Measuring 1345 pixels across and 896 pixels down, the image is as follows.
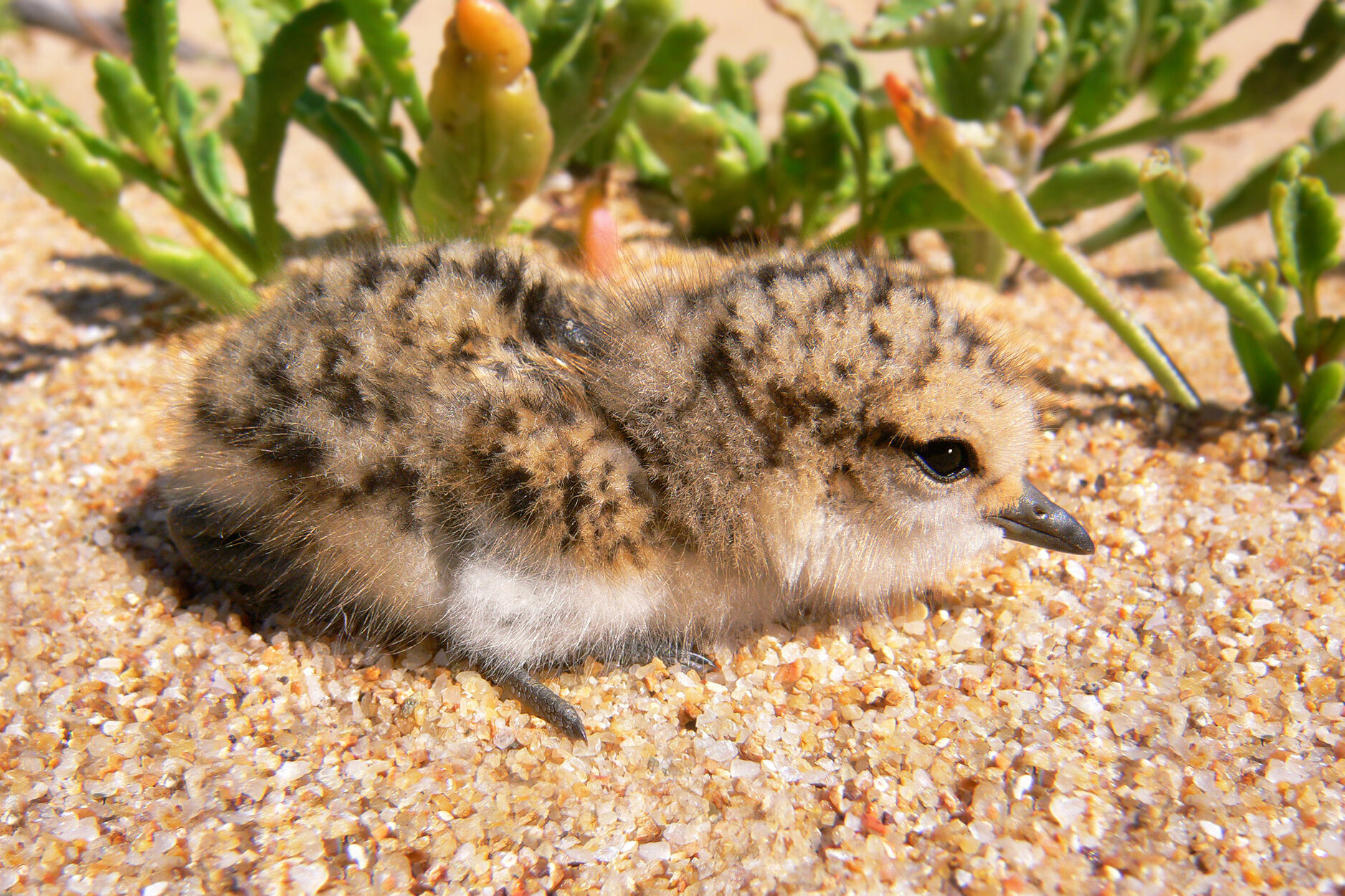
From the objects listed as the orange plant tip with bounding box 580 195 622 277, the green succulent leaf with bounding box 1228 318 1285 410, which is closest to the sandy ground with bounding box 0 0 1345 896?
the green succulent leaf with bounding box 1228 318 1285 410

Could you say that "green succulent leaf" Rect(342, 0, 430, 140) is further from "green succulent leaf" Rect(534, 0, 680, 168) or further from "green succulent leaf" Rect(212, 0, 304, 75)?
"green succulent leaf" Rect(212, 0, 304, 75)

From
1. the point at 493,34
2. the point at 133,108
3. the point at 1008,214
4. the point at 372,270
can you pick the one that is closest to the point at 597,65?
the point at 493,34

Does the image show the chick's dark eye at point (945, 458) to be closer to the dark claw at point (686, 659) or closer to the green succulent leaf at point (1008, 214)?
the dark claw at point (686, 659)

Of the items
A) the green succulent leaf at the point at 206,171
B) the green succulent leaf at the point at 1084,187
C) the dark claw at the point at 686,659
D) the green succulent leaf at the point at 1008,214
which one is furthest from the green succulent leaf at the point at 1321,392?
the green succulent leaf at the point at 206,171

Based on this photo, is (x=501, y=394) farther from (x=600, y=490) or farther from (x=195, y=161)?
(x=195, y=161)

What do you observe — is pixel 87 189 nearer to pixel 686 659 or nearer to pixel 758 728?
pixel 686 659
